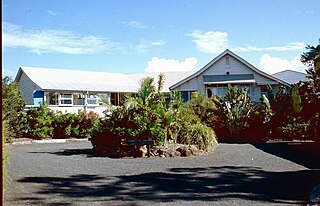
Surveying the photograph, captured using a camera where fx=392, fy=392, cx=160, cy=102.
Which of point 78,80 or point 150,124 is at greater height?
point 78,80

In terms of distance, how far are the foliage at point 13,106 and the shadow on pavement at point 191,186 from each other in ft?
43.3

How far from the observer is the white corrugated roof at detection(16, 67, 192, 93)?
34.8 metres

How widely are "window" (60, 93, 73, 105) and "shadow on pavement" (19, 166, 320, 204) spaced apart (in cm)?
2530

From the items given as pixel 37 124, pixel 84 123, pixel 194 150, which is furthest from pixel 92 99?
pixel 194 150

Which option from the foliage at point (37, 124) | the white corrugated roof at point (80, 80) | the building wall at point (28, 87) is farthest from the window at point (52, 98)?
the foliage at point (37, 124)

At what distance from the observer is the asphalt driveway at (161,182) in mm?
7293

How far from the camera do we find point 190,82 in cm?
3588

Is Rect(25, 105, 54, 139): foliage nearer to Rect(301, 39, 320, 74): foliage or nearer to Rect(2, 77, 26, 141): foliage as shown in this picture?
Rect(2, 77, 26, 141): foliage

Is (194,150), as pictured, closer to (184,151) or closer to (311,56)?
(184,151)

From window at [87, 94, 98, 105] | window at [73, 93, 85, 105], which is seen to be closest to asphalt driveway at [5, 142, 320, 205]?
window at [73, 93, 85, 105]

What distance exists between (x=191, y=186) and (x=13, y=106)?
17102mm

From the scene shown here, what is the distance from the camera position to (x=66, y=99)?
35.2 m

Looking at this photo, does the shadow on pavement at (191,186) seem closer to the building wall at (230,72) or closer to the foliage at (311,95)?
the foliage at (311,95)

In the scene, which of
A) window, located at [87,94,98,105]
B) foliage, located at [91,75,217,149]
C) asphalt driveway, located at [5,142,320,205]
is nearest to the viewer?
asphalt driveway, located at [5,142,320,205]
